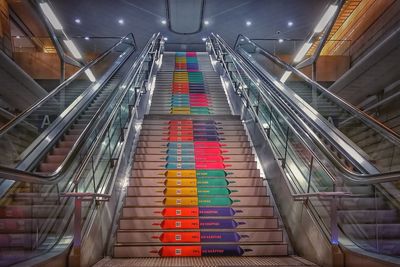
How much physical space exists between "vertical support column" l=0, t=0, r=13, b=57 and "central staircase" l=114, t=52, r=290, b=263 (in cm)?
604

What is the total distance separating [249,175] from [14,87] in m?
6.78

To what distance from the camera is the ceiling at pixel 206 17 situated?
14.4 metres

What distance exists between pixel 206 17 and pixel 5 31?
301 inches

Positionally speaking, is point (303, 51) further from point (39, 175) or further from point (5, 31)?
point (39, 175)

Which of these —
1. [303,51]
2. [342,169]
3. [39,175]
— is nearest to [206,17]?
[303,51]

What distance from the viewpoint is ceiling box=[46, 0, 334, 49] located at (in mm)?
14398

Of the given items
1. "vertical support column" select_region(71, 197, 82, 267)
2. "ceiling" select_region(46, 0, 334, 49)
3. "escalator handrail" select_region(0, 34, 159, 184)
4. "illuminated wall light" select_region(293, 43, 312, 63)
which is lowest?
"vertical support column" select_region(71, 197, 82, 267)

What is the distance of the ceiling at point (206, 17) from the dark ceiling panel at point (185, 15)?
12 centimetres

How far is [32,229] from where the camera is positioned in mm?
3086

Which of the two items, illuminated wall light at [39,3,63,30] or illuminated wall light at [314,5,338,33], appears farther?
illuminated wall light at [314,5,338,33]

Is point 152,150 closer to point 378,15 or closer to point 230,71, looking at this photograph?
point 230,71

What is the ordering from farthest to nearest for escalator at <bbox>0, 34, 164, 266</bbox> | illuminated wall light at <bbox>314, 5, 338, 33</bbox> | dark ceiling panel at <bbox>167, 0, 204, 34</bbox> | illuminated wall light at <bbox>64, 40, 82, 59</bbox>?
dark ceiling panel at <bbox>167, 0, 204, 34</bbox>, illuminated wall light at <bbox>64, 40, 82, 59</bbox>, illuminated wall light at <bbox>314, 5, 338, 33</bbox>, escalator at <bbox>0, 34, 164, 266</bbox>

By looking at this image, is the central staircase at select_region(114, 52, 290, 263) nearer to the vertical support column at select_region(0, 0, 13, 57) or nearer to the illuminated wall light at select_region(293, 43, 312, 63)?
the illuminated wall light at select_region(293, 43, 312, 63)

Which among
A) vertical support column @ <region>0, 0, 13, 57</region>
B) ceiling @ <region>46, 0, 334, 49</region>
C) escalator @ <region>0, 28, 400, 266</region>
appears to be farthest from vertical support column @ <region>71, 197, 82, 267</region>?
ceiling @ <region>46, 0, 334, 49</region>
